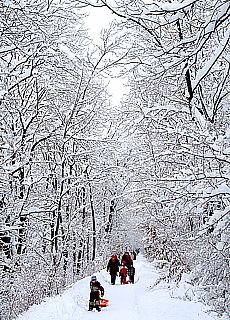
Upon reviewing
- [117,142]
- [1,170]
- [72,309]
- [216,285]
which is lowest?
[72,309]

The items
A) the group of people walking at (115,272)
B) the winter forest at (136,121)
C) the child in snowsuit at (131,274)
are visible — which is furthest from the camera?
the child in snowsuit at (131,274)

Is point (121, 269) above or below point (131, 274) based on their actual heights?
above

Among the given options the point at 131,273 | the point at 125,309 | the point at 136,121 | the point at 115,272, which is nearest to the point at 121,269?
the point at 131,273

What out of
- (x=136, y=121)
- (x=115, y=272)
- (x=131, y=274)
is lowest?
(x=131, y=274)

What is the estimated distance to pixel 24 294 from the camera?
12008 millimetres

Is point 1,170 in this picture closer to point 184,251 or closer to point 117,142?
point 117,142

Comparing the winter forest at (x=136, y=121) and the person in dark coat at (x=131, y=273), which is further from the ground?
the winter forest at (x=136, y=121)

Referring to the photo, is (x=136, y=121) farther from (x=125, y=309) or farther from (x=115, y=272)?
(x=115, y=272)

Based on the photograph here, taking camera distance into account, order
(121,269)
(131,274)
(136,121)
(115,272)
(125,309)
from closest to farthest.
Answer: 1. (136,121)
2. (125,309)
3. (115,272)
4. (131,274)
5. (121,269)

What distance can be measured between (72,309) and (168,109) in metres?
5.80

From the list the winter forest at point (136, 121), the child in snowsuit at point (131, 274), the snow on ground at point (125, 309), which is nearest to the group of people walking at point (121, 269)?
the child in snowsuit at point (131, 274)

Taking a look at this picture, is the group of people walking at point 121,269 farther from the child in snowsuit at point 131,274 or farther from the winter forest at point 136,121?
the winter forest at point 136,121

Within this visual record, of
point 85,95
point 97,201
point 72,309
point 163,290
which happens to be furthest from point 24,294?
point 97,201

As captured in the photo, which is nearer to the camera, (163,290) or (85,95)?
(163,290)
